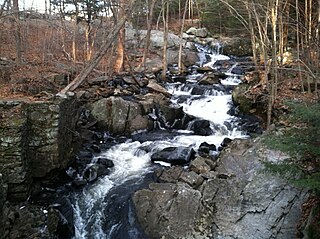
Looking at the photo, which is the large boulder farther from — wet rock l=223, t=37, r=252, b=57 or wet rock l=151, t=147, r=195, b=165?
wet rock l=223, t=37, r=252, b=57

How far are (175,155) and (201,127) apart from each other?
10.3 feet

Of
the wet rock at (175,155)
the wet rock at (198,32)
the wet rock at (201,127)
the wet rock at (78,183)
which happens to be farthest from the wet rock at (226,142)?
the wet rock at (198,32)

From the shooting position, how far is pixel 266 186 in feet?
23.2

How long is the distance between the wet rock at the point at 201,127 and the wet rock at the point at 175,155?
2368 mm

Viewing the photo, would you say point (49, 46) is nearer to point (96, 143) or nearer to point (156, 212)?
point (96, 143)

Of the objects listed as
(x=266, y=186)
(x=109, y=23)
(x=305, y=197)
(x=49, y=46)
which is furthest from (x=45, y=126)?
(x=109, y=23)

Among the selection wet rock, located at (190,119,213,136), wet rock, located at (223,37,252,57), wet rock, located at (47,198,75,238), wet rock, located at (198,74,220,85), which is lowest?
wet rock, located at (47,198,75,238)

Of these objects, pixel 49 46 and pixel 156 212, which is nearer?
pixel 156 212

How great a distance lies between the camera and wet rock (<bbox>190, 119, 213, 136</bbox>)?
510 inches

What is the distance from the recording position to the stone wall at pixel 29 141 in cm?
821

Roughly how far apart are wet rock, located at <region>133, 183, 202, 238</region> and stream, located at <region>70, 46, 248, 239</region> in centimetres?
30

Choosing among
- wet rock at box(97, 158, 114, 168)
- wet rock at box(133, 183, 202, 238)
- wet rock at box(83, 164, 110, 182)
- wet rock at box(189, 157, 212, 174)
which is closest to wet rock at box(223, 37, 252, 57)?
wet rock at box(189, 157, 212, 174)

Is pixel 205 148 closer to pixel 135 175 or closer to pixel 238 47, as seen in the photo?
pixel 135 175

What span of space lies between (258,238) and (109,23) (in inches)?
796
